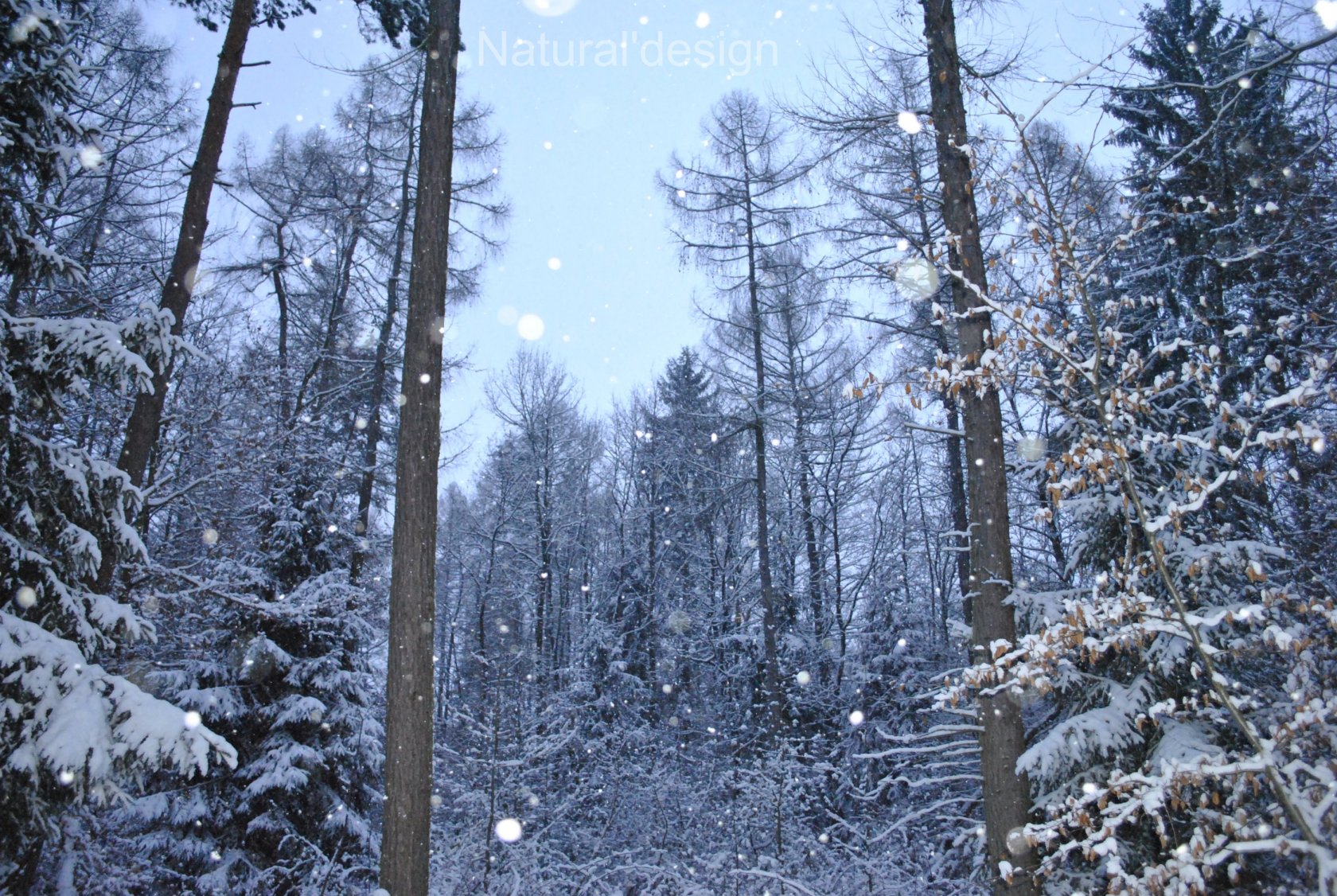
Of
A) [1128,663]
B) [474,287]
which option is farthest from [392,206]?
[1128,663]

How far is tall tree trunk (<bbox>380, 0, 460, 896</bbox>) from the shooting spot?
4480mm

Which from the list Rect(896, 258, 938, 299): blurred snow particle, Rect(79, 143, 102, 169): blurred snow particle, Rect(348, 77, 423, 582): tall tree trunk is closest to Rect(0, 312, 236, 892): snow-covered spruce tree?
A: Rect(79, 143, 102, 169): blurred snow particle

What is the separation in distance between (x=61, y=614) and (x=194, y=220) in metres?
4.21

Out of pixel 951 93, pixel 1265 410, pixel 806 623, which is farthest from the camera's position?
pixel 806 623

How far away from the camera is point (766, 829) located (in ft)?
33.2

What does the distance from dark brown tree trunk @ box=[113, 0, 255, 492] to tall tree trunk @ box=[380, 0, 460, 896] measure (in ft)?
8.82

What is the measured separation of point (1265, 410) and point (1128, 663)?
3991 millimetres

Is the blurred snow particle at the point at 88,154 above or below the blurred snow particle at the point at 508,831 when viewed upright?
above

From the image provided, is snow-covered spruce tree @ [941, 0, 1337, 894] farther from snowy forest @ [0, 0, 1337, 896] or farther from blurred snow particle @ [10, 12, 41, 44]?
blurred snow particle @ [10, 12, 41, 44]

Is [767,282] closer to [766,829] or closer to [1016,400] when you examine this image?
[1016,400]

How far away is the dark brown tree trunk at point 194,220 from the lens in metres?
6.40

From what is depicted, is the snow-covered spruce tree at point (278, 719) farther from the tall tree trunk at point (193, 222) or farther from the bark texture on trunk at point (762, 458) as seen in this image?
the bark texture on trunk at point (762, 458)

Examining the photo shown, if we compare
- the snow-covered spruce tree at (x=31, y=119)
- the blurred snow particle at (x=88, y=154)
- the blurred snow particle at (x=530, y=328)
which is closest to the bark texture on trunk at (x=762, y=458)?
the blurred snow particle at (x=530, y=328)

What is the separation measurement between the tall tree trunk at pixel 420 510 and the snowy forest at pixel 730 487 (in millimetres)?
35
